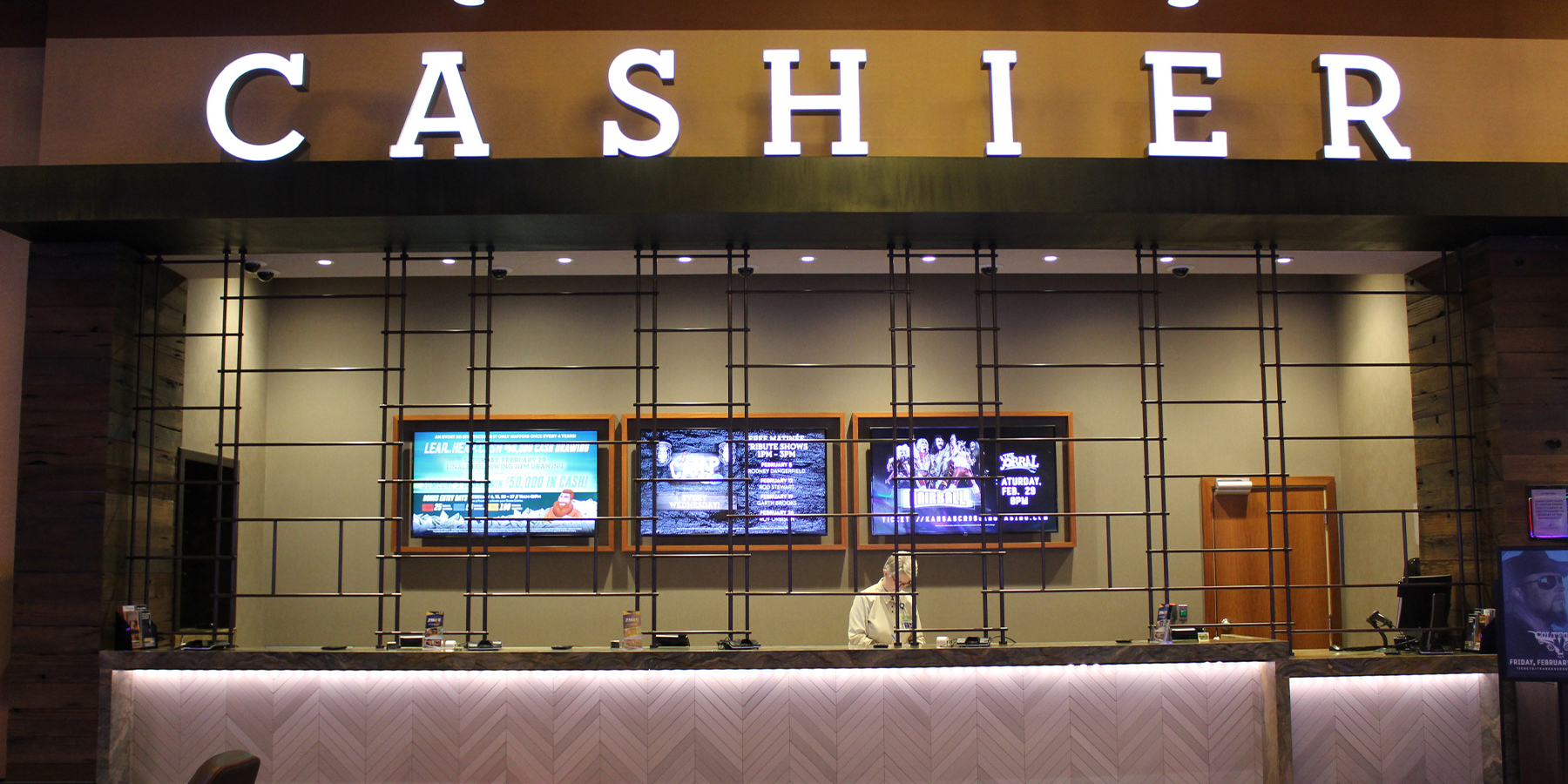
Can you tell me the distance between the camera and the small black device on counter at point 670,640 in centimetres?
629

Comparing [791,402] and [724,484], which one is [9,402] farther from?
[791,402]

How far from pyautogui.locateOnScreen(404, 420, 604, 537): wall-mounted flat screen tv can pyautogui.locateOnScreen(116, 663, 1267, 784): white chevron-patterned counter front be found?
2451mm

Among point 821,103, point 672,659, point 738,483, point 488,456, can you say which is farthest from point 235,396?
point 821,103

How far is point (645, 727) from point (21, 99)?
5.68 m

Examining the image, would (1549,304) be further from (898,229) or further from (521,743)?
(521,743)

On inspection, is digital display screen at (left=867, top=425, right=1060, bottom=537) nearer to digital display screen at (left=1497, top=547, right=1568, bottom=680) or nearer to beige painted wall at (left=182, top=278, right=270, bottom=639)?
digital display screen at (left=1497, top=547, right=1568, bottom=680)

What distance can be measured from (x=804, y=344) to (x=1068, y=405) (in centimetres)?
222

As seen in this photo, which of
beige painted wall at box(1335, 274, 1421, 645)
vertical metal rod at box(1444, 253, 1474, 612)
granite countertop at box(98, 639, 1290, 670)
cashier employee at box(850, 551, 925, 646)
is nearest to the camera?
granite countertop at box(98, 639, 1290, 670)

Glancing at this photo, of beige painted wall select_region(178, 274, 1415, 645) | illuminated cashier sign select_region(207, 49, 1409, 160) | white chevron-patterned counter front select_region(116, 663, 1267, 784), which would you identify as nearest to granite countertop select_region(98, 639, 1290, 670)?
white chevron-patterned counter front select_region(116, 663, 1267, 784)

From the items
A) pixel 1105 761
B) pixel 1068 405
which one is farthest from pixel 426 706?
pixel 1068 405

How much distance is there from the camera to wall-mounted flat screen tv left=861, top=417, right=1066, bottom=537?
8531 mm

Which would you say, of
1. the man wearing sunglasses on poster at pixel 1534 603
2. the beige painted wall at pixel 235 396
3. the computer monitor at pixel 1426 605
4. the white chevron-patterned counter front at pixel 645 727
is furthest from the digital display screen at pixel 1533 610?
the beige painted wall at pixel 235 396

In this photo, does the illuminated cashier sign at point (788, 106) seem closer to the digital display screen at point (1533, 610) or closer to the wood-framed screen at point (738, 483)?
the digital display screen at point (1533, 610)

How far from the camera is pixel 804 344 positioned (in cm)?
892
